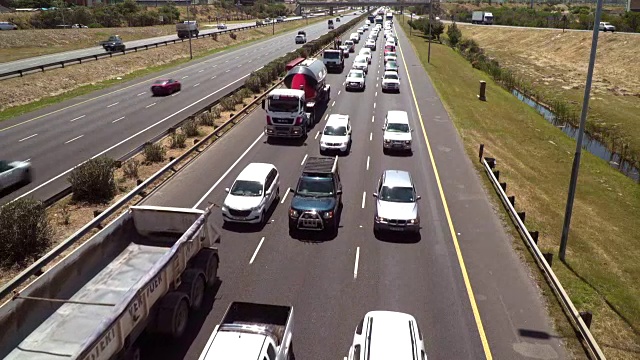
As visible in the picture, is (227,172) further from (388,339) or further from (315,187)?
(388,339)

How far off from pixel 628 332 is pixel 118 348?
15.0 metres

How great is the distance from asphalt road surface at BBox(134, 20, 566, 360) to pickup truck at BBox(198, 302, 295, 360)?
54.7 inches

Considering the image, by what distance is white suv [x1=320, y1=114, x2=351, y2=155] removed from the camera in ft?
98.4

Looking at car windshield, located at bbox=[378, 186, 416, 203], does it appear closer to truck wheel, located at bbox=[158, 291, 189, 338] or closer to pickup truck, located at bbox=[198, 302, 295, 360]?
pickup truck, located at bbox=[198, 302, 295, 360]

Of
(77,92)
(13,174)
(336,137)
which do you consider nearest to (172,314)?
(13,174)

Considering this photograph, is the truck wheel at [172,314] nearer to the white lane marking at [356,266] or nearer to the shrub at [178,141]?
the white lane marking at [356,266]

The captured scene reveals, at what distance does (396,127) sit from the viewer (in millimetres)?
31672

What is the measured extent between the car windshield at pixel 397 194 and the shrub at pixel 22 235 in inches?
Result: 525

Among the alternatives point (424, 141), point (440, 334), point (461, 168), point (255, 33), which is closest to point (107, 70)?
point (424, 141)

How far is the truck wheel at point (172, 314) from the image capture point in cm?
1272

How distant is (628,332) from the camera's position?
50.8ft

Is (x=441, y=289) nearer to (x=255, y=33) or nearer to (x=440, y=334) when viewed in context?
(x=440, y=334)

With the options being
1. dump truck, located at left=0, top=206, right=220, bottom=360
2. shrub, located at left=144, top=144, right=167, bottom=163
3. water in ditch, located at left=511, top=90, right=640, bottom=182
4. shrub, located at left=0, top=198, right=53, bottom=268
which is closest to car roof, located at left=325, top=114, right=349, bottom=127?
shrub, located at left=144, top=144, right=167, bottom=163

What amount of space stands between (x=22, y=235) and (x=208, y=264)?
7494 millimetres
